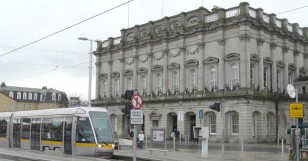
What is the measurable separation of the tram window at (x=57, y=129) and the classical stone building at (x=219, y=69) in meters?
23.4

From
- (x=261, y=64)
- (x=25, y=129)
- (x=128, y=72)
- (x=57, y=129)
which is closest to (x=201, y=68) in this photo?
(x=261, y=64)

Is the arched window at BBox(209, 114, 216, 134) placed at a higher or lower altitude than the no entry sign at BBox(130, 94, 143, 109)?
lower

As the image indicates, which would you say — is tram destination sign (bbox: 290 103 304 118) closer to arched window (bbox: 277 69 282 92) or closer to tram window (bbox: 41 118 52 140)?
tram window (bbox: 41 118 52 140)

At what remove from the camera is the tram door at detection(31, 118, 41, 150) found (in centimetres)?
2658

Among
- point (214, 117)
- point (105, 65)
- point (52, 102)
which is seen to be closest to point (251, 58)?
point (214, 117)

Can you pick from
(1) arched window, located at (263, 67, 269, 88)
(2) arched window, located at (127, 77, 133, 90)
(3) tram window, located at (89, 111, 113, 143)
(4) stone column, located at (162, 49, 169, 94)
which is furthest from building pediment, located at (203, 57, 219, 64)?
Result: (3) tram window, located at (89, 111, 113, 143)

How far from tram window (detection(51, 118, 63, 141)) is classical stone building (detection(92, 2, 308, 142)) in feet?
76.9

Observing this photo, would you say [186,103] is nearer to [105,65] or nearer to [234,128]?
[234,128]

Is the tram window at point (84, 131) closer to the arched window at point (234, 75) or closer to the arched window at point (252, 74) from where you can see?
the arched window at point (234, 75)

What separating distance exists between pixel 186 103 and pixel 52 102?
223 ft

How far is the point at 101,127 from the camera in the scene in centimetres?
2373

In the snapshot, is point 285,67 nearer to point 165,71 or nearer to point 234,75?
point 234,75

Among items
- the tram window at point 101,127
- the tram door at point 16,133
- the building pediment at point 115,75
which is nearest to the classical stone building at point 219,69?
the building pediment at point 115,75

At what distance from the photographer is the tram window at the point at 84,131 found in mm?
23094
